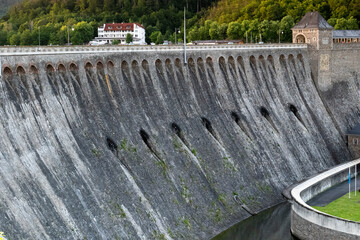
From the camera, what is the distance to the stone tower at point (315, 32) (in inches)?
3477

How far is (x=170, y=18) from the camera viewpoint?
16775 centimetres

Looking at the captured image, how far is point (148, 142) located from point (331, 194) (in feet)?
58.5

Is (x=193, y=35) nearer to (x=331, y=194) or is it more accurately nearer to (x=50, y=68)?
(x=331, y=194)

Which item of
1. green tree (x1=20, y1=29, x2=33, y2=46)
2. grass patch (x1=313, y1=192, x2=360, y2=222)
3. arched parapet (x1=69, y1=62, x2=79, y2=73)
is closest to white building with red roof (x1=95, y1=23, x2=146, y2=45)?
green tree (x1=20, y1=29, x2=33, y2=46)

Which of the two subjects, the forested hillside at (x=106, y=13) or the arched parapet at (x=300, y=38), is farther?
the forested hillside at (x=106, y=13)

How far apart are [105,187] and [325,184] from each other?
74.8 ft

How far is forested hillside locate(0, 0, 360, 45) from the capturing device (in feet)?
393

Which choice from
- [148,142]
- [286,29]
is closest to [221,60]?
[148,142]

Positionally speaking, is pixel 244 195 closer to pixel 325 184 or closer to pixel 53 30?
pixel 325 184

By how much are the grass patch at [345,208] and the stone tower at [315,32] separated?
32.8m

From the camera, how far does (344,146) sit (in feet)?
269

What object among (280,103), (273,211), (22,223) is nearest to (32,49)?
(22,223)

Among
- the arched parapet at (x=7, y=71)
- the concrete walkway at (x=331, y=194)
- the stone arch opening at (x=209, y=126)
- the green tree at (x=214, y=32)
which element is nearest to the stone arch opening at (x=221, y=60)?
the stone arch opening at (x=209, y=126)

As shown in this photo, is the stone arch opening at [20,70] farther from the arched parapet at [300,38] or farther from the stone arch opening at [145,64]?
the arched parapet at [300,38]
